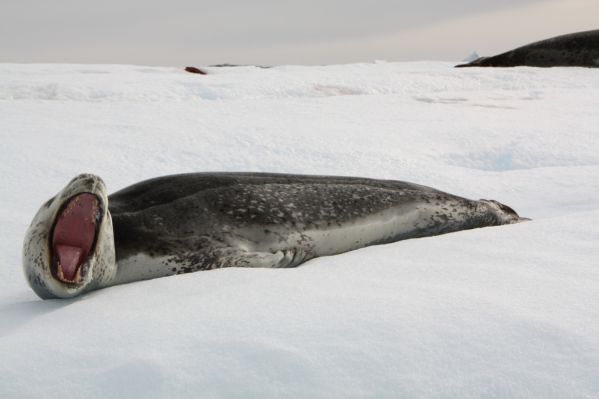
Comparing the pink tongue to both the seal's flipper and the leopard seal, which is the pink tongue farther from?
the seal's flipper

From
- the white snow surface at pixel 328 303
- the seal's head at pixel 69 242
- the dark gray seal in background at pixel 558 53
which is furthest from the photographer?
the dark gray seal in background at pixel 558 53

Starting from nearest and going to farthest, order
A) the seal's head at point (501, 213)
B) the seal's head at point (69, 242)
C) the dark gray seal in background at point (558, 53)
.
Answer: the seal's head at point (69, 242) → the seal's head at point (501, 213) → the dark gray seal in background at point (558, 53)

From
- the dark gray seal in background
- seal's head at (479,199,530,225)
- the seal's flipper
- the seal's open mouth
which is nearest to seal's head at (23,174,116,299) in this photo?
the seal's open mouth

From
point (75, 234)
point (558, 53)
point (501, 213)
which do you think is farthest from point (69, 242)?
point (558, 53)

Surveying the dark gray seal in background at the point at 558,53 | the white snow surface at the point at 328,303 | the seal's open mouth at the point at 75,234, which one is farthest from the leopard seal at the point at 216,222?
the dark gray seal in background at the point at 558,53

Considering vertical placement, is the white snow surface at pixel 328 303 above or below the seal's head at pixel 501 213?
above

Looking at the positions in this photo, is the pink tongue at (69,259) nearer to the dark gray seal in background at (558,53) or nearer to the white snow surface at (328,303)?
the white snow surface at (328,303)

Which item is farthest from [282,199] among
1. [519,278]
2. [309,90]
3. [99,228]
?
[309,90]

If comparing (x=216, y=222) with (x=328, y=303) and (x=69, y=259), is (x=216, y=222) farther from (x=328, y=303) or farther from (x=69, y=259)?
(x=328, y=303)

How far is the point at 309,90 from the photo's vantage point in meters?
6.56

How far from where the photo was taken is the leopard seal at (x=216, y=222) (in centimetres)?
199

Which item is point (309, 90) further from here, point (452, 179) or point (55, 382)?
point (55, 382)

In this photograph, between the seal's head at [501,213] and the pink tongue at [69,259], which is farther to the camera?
the seal's head at [501,213]

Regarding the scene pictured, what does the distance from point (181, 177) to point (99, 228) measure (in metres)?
0.77
